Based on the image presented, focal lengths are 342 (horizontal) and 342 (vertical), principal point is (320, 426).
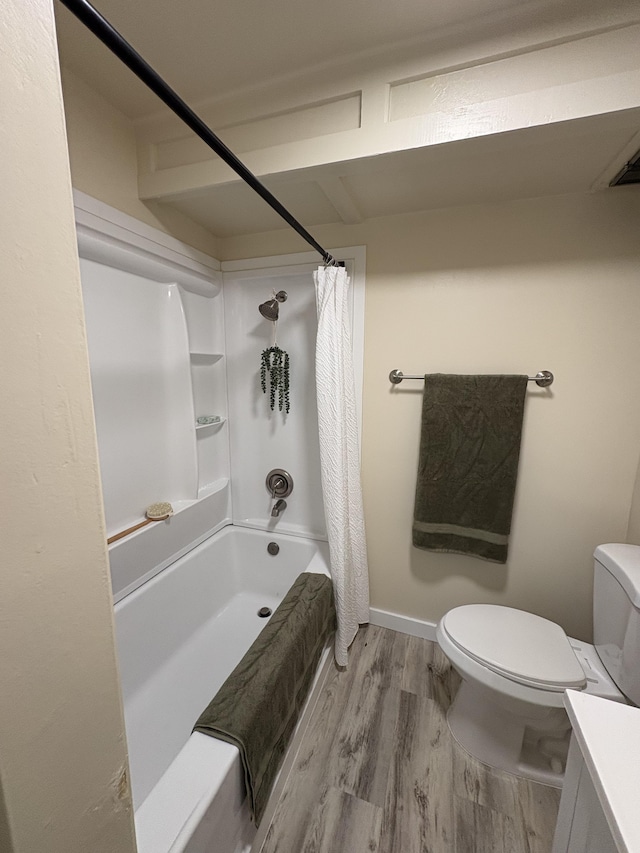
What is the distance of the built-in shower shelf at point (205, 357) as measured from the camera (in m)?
1.85

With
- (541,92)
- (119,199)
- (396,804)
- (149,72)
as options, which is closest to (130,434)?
(119,199)

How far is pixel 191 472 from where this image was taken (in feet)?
5.94

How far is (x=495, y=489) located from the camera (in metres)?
1.53

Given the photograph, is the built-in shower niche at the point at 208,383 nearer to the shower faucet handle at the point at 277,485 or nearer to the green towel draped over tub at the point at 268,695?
the shower faucet handle at the point at 277,485

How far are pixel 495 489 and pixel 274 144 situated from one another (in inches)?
62.7

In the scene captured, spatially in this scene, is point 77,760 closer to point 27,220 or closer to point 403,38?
point 27,220

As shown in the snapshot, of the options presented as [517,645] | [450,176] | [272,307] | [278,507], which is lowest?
[517,645]

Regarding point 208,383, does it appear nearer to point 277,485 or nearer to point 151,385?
point 151,385

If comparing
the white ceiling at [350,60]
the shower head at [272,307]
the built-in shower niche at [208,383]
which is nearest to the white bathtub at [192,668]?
the built-in shower niche at [208,383]

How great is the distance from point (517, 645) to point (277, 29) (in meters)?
2.08

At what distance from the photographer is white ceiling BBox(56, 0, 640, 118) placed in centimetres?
86

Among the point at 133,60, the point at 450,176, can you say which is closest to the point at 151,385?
the point at 133,60

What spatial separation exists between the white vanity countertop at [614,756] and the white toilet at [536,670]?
22.9 inches

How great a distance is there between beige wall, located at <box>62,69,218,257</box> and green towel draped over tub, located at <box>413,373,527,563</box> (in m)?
1.45
